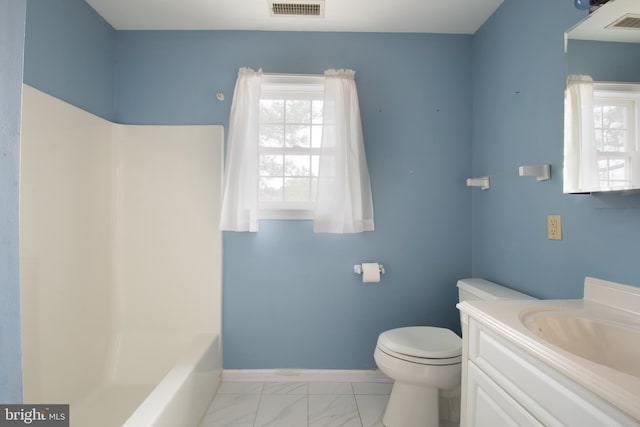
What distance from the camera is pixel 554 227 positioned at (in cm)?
146

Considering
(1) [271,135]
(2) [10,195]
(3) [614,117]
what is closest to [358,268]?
(1) [271,135]

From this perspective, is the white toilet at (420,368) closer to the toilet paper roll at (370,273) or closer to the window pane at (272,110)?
the toilet paper roll at (370,273)

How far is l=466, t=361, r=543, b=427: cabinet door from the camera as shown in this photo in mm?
897

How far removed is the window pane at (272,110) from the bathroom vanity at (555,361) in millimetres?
1594

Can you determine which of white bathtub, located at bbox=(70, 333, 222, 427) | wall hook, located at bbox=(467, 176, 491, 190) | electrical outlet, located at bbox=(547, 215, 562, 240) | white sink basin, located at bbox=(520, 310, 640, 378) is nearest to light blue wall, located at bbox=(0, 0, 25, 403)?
white bathtub, located at bbox=(70, 333, 222, 427)

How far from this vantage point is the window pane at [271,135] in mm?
2117

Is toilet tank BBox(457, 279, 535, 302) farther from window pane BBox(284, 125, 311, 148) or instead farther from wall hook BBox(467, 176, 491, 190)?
window pane BBox(284, 125, 311, 148)

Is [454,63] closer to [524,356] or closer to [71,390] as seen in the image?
[524,356]

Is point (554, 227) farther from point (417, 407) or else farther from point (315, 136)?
point (315, 136)

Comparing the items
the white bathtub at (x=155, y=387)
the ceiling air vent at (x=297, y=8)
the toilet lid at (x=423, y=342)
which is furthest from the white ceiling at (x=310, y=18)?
the white bathtub at (x=155, y=387)

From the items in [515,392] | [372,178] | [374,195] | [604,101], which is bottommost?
[515,392]

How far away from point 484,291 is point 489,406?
76cm

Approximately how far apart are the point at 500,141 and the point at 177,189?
6.68 ft

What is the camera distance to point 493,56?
1930 millimetres
